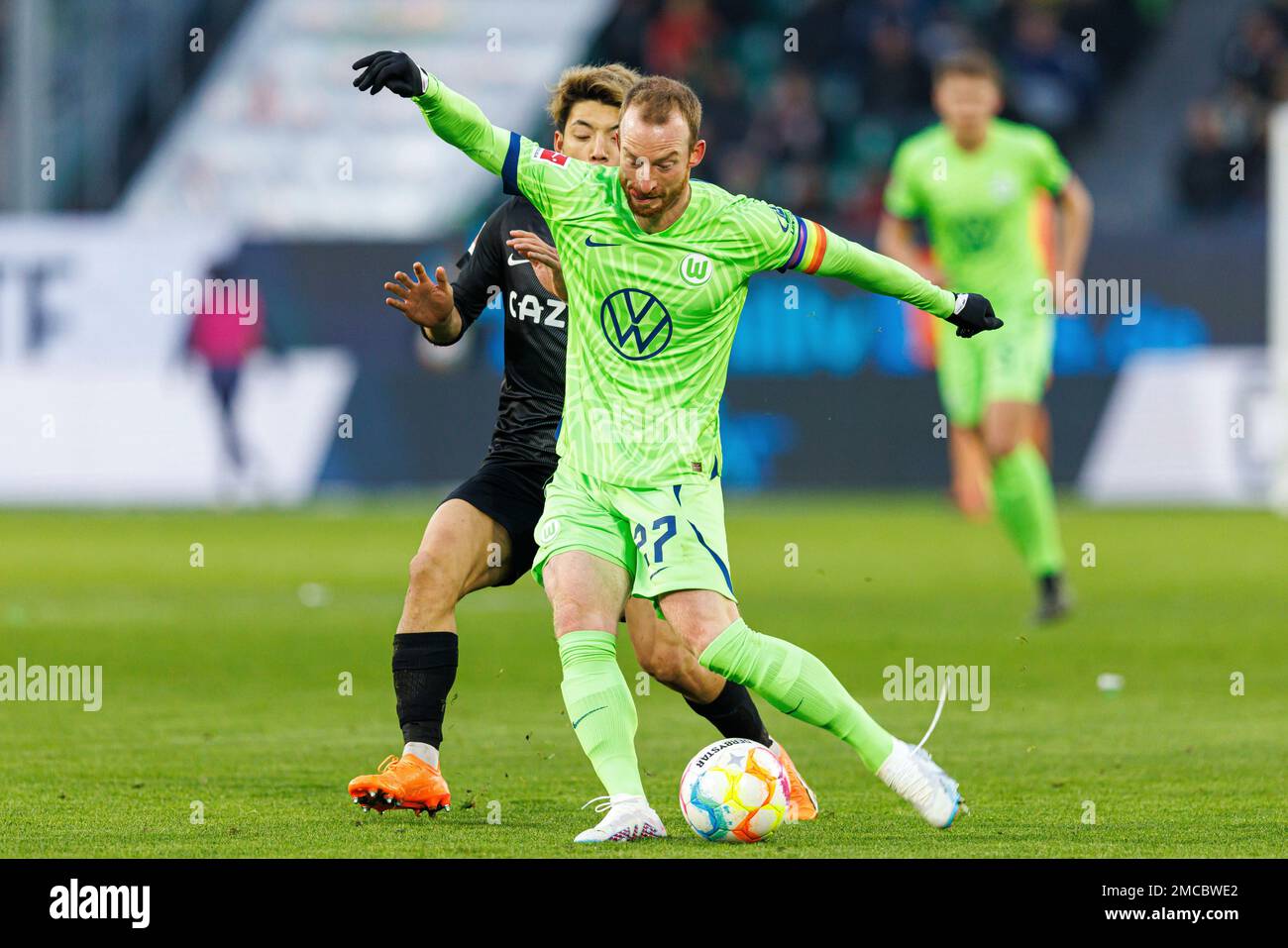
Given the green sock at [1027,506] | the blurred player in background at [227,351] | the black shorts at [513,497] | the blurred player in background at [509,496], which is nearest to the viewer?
the blurred player in background at [509,496]

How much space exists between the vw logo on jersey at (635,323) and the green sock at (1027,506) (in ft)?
20.1

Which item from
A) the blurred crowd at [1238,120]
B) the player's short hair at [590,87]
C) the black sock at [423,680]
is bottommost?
the black sock at [423,680]

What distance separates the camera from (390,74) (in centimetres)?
610

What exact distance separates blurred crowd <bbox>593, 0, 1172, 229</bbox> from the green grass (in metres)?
8.79

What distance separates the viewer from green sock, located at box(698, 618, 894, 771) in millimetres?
6070

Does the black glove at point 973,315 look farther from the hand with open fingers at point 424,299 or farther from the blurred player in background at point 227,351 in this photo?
the blurred player in background at point 227,351

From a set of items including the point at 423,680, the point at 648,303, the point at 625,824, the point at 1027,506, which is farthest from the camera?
the point at 1027,506

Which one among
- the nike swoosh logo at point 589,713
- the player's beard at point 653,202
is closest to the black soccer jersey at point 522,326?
the player's beard at point 653,202

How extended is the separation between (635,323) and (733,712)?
1345mm

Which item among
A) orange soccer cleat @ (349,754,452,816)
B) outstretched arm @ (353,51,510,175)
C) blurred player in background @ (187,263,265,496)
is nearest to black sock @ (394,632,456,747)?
orange soccer cleat @ (349,754,452,816)

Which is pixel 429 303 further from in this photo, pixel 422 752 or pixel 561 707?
pixel 561 707

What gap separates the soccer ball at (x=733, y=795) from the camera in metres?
6.07

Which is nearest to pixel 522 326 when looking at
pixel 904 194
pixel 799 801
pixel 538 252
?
pixel 538 252
